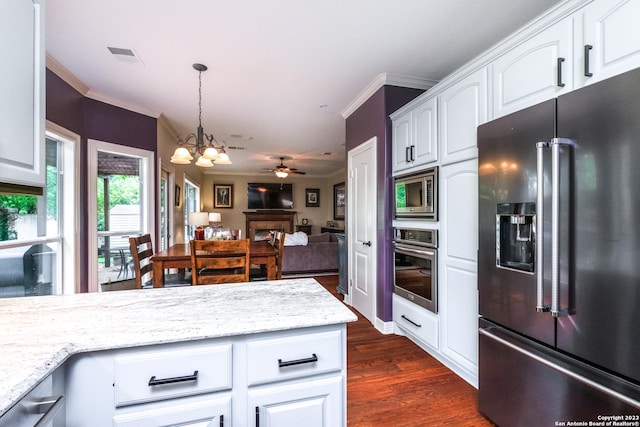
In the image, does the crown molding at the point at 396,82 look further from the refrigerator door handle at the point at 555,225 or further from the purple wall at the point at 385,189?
the refrigerator door handle at the point at 555,225

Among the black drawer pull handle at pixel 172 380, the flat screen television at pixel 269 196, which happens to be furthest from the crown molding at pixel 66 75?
the flat screen television at pixel 269 196

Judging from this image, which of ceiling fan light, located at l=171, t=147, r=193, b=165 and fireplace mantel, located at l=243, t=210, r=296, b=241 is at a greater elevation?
ceiling fan light, located at l=171, t=147, r=193, b=165

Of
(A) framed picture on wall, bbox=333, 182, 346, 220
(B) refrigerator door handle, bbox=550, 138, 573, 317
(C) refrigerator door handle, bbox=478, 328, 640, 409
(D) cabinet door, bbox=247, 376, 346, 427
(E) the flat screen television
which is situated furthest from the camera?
(E) the flat screen television

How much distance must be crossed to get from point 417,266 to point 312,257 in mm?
3287

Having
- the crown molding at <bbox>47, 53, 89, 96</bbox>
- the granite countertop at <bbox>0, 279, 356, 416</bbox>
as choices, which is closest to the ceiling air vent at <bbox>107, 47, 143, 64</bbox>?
the crown molding at <bbox>47, 53, 89, 96</bbox>

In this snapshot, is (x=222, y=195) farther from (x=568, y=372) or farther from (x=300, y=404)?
(x=568, y=372)

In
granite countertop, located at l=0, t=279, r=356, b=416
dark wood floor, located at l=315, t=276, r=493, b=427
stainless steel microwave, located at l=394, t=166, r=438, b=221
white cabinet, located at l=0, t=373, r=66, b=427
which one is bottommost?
dark wood floor, located at l=315, t=276, r=493, b=427

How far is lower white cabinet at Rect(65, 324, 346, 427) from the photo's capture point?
821mm

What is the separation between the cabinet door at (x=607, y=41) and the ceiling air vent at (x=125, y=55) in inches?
120

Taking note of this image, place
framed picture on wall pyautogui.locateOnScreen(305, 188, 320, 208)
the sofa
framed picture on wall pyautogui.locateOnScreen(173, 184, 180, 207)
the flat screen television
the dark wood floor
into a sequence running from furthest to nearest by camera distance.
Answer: framed picture on wall pyautogui.locateOnScreen(305, 188, 320, 208) < the flat screen television < the sofa < framed picture on wall pyautogui.locateOnScreen(173, 184, 180, 207) < the dark wood floor

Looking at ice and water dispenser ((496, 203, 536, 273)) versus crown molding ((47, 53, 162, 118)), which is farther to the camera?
crown molding ((47, 53, 162, 118))

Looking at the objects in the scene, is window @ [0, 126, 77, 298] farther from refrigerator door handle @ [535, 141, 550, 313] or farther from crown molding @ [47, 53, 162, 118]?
refrigerator door handle @ [535, 141, 550, 313]

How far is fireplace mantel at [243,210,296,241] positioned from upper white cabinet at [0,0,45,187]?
796 centimetres

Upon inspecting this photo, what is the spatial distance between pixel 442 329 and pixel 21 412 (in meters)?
2.32
